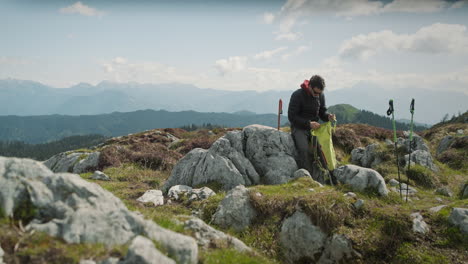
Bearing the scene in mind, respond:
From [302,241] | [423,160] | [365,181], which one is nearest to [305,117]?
[365,181]

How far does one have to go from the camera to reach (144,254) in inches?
175

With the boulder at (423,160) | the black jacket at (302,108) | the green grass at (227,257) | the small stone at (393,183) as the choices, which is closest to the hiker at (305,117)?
the black jacket at (302,108)

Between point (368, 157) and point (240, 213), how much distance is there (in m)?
15.5

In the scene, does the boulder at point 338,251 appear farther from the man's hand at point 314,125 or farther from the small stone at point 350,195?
the man's hand at point 314,125

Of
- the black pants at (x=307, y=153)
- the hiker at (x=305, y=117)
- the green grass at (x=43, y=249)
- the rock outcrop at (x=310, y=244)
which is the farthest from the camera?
the black pants at (x=307, y=153)

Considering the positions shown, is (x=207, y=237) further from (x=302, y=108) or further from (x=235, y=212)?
(x=302, y=108)

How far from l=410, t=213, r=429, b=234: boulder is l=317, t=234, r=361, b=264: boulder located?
89.3 inches

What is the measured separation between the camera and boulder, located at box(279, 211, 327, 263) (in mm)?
9195

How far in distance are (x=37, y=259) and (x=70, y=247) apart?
47 centimetres

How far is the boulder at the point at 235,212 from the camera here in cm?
993

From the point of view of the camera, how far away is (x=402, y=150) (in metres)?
21.9

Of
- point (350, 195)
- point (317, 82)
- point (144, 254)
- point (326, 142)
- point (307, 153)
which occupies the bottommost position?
point (350, 195)

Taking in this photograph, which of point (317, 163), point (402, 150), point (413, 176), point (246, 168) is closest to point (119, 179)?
point (246, 168)

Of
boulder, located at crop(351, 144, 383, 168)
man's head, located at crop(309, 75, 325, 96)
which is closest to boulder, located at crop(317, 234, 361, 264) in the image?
man's head, located at crop(309, 75, 325, 96)
